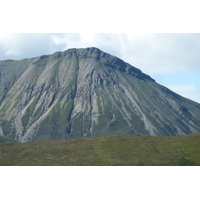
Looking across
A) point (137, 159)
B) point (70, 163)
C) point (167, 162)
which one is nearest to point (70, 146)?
point (70, 163)

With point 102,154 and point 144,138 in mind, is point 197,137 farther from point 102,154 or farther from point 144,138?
point 102,154

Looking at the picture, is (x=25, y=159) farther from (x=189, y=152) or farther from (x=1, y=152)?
(x=189, y=152)

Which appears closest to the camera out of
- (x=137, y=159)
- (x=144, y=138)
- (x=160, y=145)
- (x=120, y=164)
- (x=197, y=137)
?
(x=120, y=164)

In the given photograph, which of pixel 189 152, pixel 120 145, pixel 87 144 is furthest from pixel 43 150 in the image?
pixel 189 152

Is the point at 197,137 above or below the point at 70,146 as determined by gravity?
above

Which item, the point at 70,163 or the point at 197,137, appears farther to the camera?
the point at 197,137

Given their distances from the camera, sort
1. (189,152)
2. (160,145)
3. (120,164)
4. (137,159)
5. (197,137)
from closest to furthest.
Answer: (120,164)
(137,159)
(189,152)
(160,145)
(197,137)

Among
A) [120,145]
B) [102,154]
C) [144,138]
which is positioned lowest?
[102,154]
